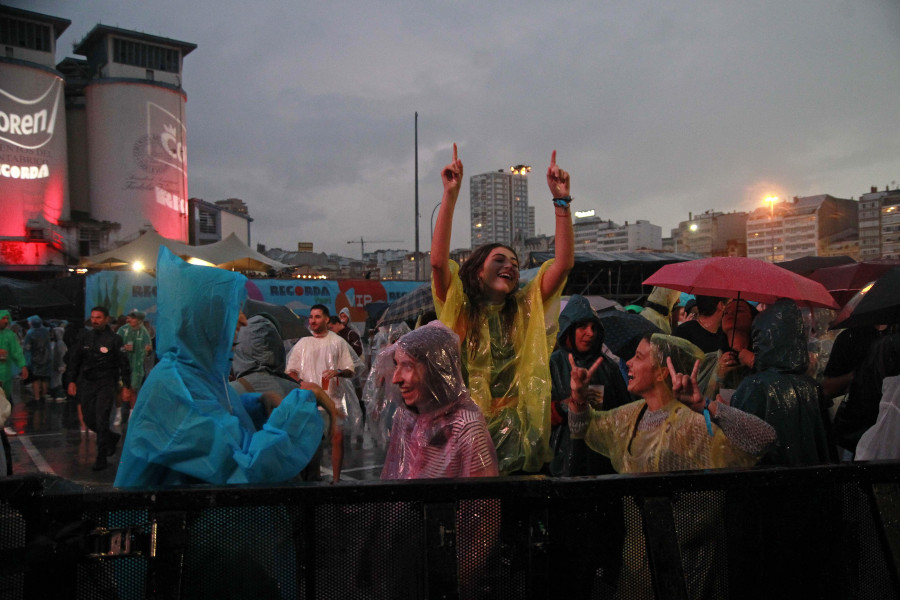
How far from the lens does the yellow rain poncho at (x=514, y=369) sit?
2.82 metres

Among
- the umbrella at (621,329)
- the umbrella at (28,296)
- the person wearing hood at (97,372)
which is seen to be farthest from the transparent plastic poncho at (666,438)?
the umbrella at (28,296)

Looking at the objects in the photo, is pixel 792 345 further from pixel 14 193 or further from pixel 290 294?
pixel 14 193

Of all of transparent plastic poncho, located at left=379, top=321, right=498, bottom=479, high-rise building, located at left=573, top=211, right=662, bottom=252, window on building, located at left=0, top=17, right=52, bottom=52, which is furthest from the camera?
high-rise building, located at left=573, top=211, right=662, bottom=252

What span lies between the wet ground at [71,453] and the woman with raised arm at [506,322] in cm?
374

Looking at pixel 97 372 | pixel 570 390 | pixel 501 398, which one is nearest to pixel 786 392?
pixel 570 390

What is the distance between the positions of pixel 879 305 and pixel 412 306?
15.6 ft

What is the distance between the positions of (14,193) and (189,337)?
43117 millimetres

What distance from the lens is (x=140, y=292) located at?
624 inches

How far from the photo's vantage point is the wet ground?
697cm

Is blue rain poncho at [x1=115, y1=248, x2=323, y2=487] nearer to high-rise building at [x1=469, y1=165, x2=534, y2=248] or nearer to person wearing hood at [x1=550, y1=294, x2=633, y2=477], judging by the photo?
person wearing hood at [x1=550, y1=294, x2=633, y2=477]

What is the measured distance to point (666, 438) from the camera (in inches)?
99.9

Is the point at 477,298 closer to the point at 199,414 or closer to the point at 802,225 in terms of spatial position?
the point at 199,414

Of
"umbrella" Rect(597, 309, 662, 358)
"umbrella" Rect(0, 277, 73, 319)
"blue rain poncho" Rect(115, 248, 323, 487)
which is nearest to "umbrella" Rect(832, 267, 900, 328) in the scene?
"umbrella" Rect(597, 309, 662, 358)

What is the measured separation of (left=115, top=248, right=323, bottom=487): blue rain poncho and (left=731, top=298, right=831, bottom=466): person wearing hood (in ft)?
6.57
